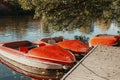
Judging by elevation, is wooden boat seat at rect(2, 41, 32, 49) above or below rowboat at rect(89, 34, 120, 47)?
below

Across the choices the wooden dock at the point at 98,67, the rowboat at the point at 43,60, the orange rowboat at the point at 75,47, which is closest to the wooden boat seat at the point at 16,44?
the rowboat at the point at 43,60

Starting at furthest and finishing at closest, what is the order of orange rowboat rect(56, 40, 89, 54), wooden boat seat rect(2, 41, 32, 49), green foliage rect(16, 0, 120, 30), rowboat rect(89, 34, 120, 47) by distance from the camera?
wooden boat seat rect(2, 41, 32, 49), green foliage rect(16, 0, 120, 30), rowboat rect(89, 34, 120, 47), orange rowboat rect(56, 40, 89, 54)

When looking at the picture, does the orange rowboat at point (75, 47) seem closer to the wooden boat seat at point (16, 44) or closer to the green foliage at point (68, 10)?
the green foliage at point (68, 10)

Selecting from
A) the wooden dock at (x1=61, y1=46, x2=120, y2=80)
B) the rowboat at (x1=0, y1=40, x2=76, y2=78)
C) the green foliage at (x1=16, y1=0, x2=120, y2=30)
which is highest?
the green foliage at (x1=16, y1=0, x2=120, y2=30)

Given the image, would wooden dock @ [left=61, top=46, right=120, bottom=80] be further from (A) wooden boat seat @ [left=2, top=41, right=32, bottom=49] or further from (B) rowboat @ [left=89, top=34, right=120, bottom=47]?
(A) wooden boat seat @ [left=2, top=41, right=32, bottom=49]

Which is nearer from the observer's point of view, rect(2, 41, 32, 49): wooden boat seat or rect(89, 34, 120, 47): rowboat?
rect(89, 34, 120, 47): rowboat

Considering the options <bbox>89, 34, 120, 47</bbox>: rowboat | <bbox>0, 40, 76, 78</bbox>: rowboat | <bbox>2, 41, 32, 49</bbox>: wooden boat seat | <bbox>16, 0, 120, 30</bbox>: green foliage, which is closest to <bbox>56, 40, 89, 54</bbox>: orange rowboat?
<bbox>0, 40, 76, 78</bbox>: rowboat

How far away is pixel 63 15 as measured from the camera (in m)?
28.7

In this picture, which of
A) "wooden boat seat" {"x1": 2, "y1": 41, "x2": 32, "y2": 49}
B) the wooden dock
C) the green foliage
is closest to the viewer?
the wooden dock

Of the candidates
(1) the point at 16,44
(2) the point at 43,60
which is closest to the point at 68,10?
(1) the point at 16,44

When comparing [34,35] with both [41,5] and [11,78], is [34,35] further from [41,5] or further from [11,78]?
[11,78]

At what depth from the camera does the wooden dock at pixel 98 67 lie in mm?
14516

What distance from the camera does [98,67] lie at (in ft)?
53.7

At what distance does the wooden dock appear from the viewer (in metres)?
14.5
